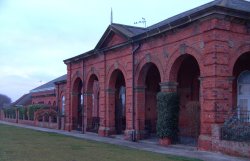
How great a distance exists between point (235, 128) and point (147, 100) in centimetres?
1033

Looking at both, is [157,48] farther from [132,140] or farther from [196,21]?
[132,140]

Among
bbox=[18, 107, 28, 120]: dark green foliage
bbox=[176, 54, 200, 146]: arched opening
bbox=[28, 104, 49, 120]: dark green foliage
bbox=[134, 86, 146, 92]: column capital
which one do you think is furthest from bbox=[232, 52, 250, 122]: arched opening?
bbox=[18, 107, 28, 120]: dark green foliage

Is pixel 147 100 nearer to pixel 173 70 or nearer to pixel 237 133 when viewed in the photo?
pixel 173 70

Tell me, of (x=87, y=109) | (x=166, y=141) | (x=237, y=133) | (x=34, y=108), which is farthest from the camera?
(x=34, y=108)

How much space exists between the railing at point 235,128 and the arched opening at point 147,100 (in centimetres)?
660

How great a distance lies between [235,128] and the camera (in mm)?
14344

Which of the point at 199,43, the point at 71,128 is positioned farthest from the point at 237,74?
the point at 71,128

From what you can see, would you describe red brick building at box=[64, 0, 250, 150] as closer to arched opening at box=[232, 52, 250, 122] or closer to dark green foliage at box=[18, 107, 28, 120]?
arched opening at box=[232, 52, 250, 122]

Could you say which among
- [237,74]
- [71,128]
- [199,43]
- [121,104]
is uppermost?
[199,43]

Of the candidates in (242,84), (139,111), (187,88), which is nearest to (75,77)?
(139,111)

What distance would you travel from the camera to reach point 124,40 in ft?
73.1

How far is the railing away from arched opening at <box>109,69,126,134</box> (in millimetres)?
10024

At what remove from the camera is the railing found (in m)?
14.0

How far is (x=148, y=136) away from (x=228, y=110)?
7.17 m
